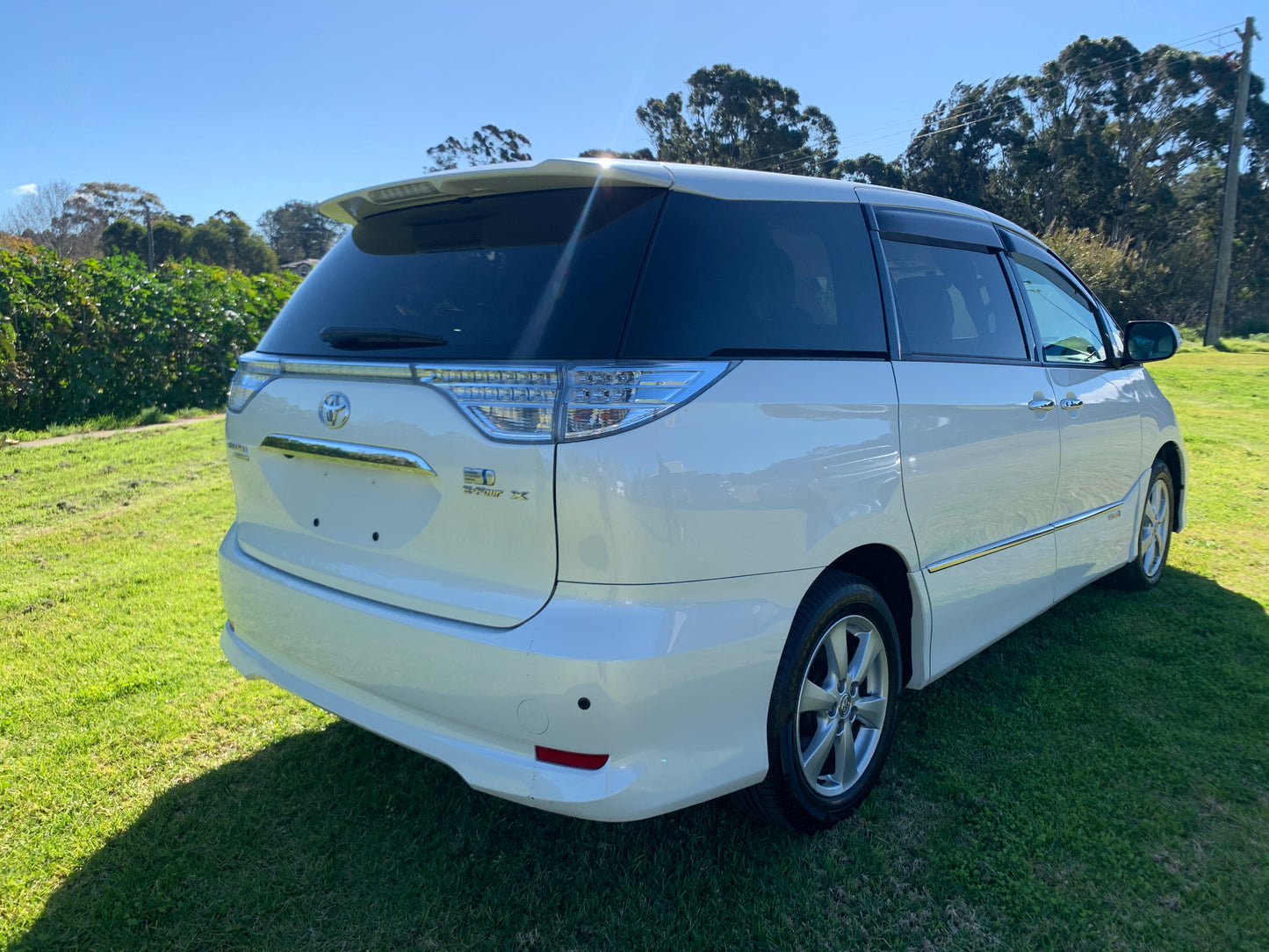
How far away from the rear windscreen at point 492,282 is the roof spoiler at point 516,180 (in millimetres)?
23

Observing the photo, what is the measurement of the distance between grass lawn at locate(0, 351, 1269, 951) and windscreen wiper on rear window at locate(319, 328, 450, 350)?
1449mm

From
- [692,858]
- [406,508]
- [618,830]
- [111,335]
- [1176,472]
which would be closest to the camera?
[406,508]

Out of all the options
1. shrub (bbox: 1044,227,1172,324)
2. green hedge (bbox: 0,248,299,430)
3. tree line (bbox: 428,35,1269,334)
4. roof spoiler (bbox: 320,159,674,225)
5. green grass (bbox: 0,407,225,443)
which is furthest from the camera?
tree line (bbox: 428,35,1269,334)

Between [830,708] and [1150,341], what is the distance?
3018 millimetres

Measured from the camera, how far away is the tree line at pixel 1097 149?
39406 millimetres

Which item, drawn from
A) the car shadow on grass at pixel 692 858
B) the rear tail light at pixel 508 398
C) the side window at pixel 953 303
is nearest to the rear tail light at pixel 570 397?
the rear tail light at pixel 508 398

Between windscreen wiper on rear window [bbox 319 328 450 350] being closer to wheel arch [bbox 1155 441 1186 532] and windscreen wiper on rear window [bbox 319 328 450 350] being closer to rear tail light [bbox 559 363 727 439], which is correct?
rear tail light [bbox 559 363 727 439]

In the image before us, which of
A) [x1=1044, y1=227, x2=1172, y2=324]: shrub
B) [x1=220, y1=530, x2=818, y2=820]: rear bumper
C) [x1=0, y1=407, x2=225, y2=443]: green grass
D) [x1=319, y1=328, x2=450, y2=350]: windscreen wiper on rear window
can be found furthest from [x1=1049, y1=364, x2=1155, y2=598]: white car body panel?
[x1=1044, y1=227, x2=1172, y2=324]: shrub

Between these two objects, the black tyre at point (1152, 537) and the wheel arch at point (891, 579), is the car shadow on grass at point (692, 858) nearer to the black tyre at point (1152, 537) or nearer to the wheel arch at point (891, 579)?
the wheel arch at point (891, 579)

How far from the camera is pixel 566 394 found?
1.86 metres

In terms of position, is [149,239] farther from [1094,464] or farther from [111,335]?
[1094,464]

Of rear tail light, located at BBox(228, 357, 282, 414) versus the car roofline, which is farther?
rear tail light, located at BBox(228, 357, 282, 414)

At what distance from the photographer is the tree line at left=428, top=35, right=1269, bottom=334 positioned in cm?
3941

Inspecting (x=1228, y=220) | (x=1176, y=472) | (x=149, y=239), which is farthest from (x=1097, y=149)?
(x=149, y=239)
